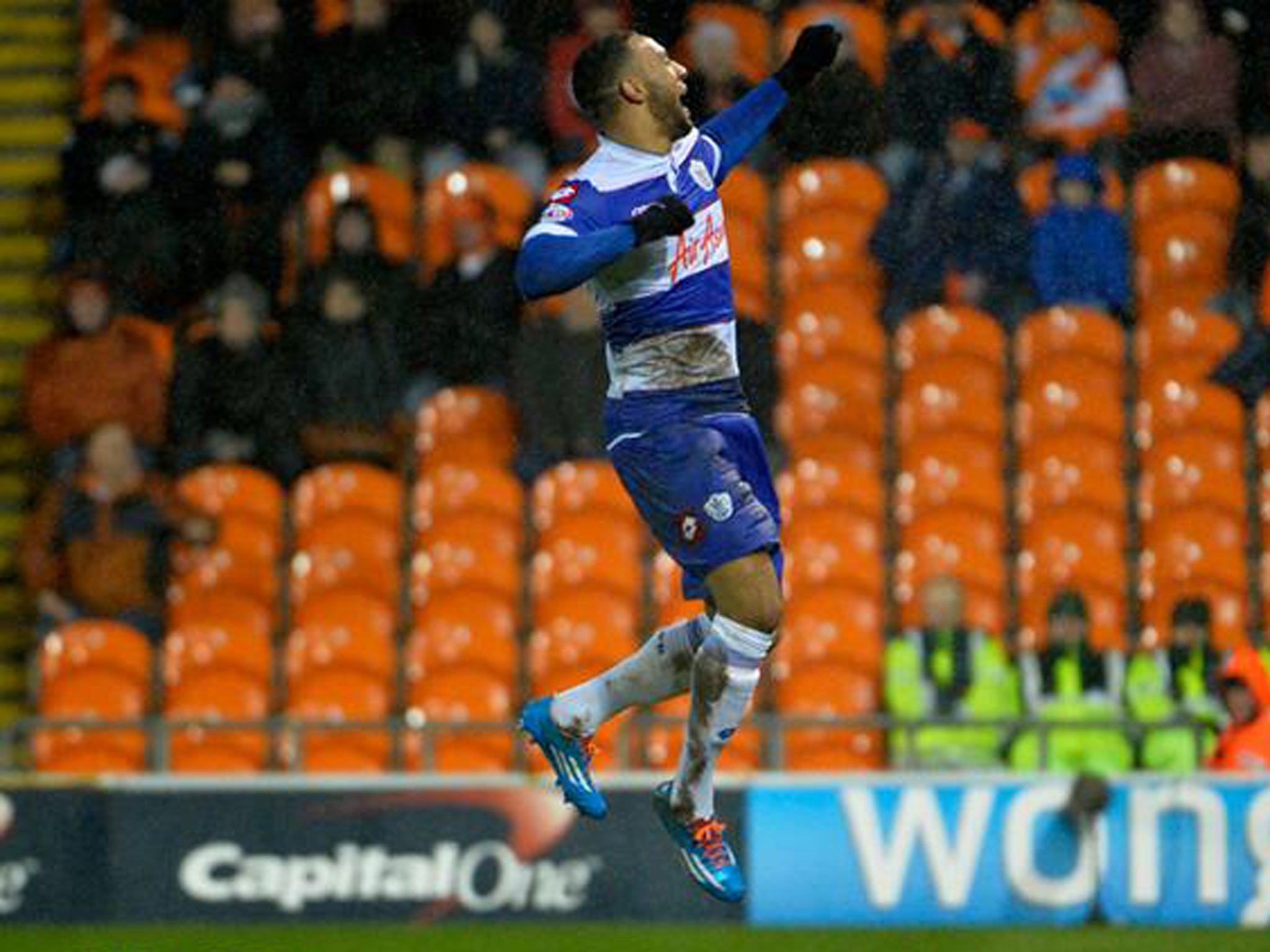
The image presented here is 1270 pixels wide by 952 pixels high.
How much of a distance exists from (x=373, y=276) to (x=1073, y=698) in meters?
3.73

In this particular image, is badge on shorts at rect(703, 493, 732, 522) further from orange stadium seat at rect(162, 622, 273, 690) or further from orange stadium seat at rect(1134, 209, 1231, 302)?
orange stadium seat at rect(1134, 209, 1231, 302)

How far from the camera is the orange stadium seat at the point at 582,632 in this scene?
40.8 ft

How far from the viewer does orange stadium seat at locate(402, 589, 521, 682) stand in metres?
12.6

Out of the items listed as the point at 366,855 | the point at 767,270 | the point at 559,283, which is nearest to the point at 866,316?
the point at 767,270

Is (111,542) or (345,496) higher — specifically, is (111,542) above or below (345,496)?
below

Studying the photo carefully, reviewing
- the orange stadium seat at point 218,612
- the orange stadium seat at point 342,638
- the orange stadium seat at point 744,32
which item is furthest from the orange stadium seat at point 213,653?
the orange stadium seat at point 744,32

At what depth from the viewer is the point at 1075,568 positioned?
1279 cm

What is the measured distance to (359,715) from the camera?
12.5 metres

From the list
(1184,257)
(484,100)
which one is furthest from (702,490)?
(484,100)

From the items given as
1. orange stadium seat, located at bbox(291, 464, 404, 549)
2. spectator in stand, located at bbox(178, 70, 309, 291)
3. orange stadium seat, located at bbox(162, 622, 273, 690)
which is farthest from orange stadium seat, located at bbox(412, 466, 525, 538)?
spectator in stand, located at bbox(178, 70, 309, 291)

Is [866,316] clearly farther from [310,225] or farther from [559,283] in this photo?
[559,283]

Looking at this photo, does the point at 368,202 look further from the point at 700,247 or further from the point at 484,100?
the point at 700,247

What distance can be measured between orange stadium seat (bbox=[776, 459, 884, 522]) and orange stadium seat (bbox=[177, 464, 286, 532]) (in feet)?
7.49

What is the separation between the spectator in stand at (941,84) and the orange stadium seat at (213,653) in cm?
376
